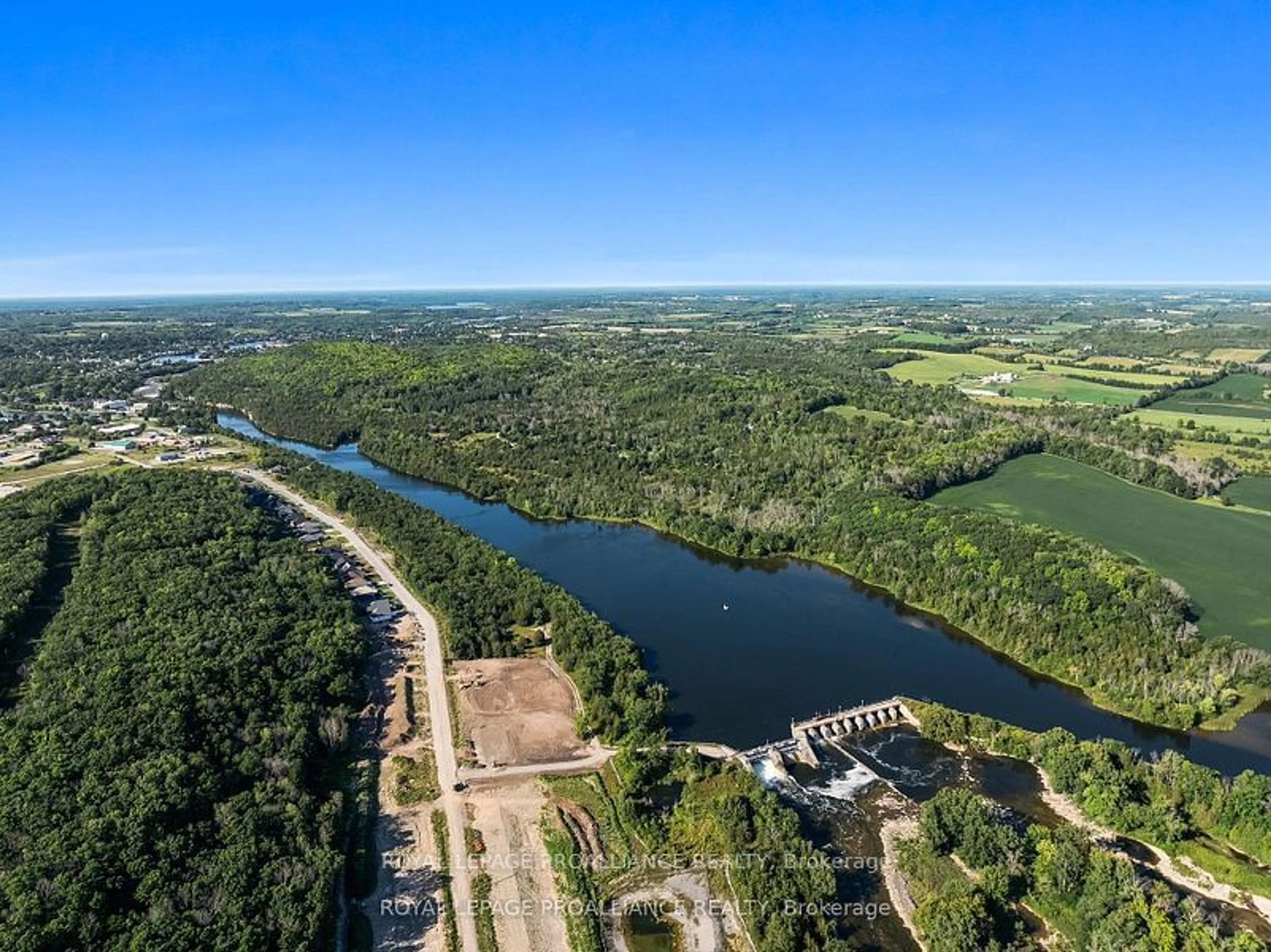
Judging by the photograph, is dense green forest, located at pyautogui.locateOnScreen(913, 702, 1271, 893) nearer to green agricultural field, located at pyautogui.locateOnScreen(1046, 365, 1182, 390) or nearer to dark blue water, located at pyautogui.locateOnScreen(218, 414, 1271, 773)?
dark blue water, located at pyautogui.locateOnScreen(218, 414, 1271, 773)

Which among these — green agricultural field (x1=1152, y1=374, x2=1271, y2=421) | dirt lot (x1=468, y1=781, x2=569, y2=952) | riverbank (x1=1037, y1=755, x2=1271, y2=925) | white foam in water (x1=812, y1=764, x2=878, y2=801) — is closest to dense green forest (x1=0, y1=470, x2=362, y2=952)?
dirt lot (x1=468, y1=781, x2=569, y2=952)

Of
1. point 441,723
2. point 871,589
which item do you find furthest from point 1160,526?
point 441,723

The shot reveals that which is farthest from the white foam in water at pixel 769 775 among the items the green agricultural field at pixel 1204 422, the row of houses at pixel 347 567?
the green agricultural field at pixel 1204 422

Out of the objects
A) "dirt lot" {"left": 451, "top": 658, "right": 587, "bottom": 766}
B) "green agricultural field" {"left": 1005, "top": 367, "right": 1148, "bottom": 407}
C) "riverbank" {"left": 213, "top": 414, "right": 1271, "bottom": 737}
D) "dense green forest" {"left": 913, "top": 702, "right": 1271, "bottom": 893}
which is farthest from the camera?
"green agricultural field" {"left": 1005, "top": 367, "right": 1148, "bottom": 407}

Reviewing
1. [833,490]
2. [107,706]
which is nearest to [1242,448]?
[833,490]

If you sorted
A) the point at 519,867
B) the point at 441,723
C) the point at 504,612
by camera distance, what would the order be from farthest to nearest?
the point at 504,612 < the point at 441,723 < the point at 519,867

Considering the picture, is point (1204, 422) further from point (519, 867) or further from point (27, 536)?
point (27, 536)
